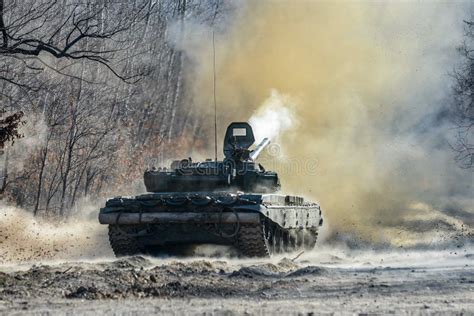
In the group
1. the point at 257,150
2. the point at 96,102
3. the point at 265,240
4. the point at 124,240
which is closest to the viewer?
the point at 265,240

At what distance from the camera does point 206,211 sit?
2205cm

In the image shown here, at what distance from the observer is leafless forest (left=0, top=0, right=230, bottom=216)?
3447 centimetres

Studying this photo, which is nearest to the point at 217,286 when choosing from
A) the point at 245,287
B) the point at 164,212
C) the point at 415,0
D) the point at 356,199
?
the point at 245,287

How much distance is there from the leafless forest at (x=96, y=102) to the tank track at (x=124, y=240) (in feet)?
21.6

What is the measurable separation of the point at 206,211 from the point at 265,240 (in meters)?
1.28

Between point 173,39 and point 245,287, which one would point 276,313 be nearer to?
point 245,287

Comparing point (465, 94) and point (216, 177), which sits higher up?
point (465, 94)

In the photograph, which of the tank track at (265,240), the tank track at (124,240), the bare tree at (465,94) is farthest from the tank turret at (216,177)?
the bare tree at (465,94)

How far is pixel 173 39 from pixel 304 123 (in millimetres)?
13134

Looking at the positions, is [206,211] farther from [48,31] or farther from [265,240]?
[48,31]

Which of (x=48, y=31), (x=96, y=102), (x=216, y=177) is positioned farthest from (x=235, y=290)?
(x=96, y=102)

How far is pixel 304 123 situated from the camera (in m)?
35.9

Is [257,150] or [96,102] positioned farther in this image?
[96,102]

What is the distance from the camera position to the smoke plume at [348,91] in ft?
116
